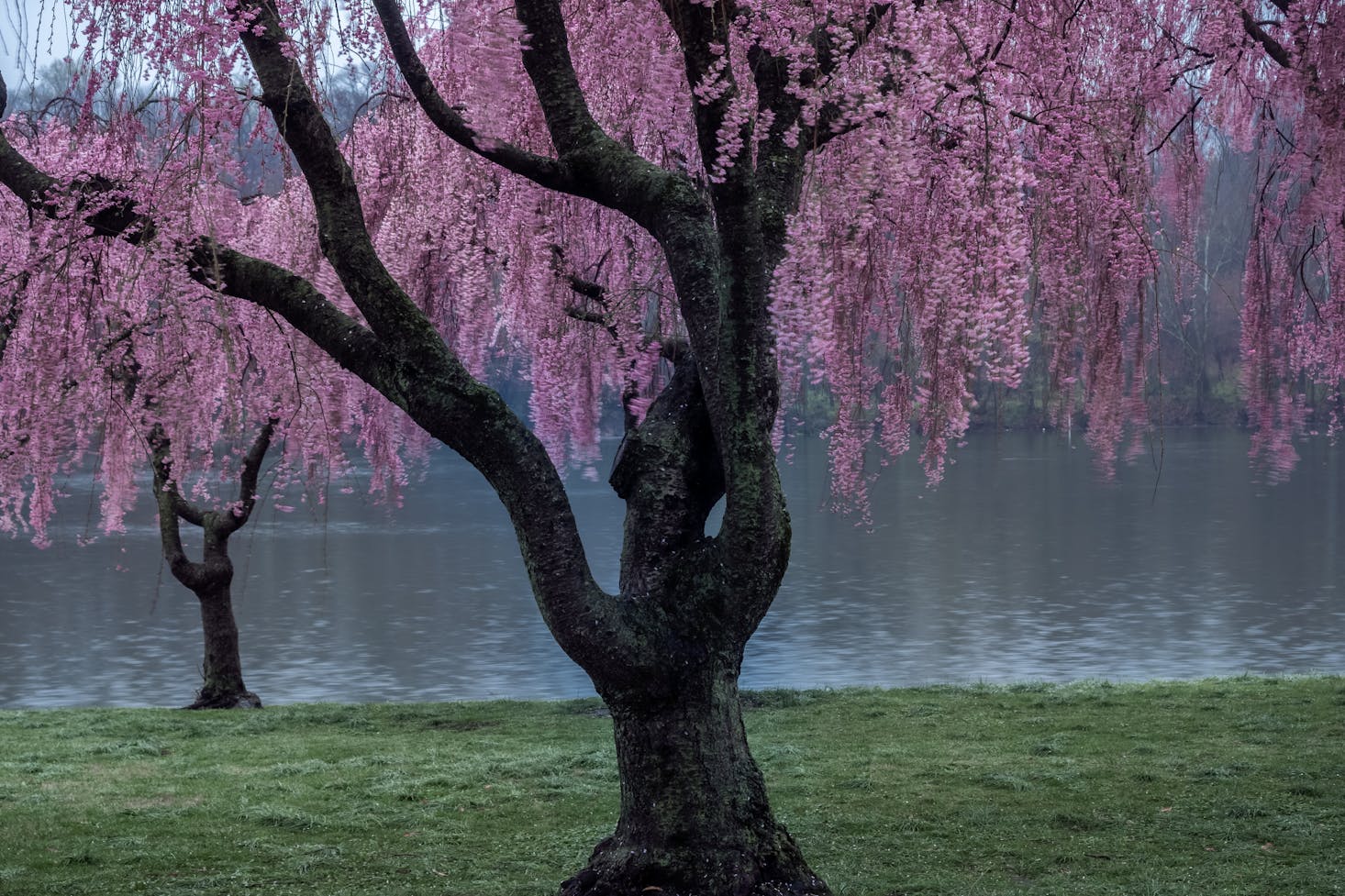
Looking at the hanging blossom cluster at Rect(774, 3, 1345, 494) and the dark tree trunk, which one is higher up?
the hanging blossom cluster at Rect(774, 3, 1345, 494)

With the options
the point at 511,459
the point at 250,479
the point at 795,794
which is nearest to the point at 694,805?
the point at 511,459

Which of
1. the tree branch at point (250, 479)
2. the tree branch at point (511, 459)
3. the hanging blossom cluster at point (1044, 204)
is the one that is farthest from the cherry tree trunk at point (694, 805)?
the tree branch at point (250, 479)

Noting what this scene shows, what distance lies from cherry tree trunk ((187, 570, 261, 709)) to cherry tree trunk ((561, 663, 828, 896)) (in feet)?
27.8

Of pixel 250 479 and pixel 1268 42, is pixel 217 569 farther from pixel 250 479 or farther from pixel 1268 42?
pixel 1268 42

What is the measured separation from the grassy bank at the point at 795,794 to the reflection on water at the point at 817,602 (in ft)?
5.89

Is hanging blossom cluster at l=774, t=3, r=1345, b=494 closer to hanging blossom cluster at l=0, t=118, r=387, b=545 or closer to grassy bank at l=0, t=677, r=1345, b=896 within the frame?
grassy bank at l=0, t=677, r=1345, b=896

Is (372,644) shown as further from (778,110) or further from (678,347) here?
(778,110)

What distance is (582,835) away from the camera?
7.43 meters

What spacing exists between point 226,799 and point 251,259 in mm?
3957

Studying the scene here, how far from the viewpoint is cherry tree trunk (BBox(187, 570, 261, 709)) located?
13086mm

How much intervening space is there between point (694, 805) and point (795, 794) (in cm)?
305

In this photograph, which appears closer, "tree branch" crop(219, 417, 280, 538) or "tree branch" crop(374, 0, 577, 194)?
"tree branch" crop(374, 0, 577, 194)

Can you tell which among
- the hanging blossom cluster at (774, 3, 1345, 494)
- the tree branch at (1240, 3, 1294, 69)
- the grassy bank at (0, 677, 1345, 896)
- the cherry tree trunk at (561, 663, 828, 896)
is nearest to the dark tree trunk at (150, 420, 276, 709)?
the grassy bank at (0, 677, 1345, 896)

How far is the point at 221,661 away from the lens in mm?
13312
